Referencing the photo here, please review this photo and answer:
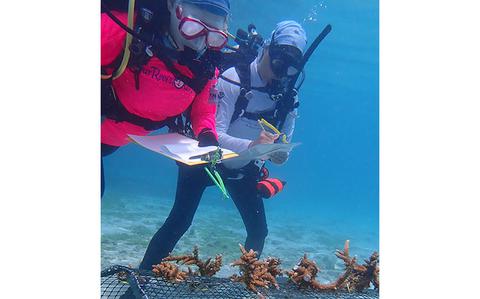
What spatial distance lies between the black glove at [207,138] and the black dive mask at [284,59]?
1399 mm

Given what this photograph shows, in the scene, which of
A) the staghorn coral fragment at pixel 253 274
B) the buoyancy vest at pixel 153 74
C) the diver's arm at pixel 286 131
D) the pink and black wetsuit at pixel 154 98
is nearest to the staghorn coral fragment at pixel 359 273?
the staghorn coral fragment at pixel 253 274

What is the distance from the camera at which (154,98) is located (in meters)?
2.88

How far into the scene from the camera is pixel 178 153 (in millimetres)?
2721

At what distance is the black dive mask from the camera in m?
4.04

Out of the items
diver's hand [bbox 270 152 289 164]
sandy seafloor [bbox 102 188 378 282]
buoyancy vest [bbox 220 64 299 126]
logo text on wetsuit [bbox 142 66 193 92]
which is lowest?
sandy seafloor [bbox 102 188 378 282]

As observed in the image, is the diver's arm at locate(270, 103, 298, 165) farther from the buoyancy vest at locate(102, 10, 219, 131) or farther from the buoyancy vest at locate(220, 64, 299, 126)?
the buoyancy vest at locate(102, 10, 219, 131)

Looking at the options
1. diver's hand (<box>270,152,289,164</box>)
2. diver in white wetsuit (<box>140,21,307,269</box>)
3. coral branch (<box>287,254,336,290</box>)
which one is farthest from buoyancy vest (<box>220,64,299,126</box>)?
coral branch (<box>287,254,336,290</box>)

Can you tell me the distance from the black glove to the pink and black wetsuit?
0.04 m

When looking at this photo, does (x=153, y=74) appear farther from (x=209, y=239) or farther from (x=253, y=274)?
(x=209, y=239)

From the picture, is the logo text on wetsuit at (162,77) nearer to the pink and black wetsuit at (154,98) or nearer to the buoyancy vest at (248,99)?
the pink and black wetsuit at (154,98)
